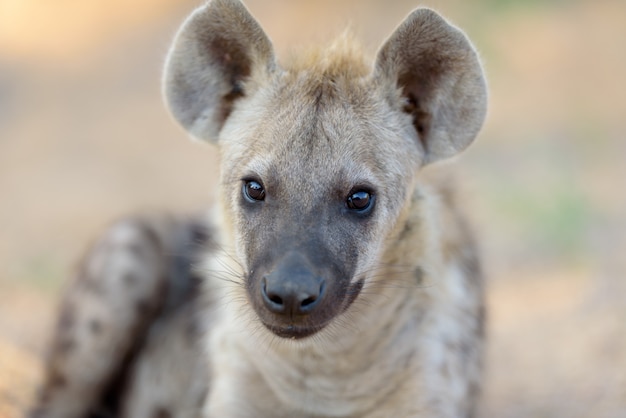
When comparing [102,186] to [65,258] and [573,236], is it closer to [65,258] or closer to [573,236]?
[65,258]

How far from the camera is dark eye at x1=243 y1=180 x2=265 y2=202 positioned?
2.70 metres

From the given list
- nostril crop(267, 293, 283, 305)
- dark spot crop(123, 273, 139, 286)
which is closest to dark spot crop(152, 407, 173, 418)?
dark spot crop(123, 273, 139, 286)

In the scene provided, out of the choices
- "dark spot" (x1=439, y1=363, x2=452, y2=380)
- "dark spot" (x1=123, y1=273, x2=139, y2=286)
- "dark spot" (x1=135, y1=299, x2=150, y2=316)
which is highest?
"dark spot" (x1=439, y1=363, x2=452, y2=380)

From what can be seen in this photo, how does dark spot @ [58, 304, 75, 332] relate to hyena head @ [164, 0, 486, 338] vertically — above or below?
below

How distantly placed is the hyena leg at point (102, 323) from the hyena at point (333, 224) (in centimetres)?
36

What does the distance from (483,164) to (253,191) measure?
5.37 m

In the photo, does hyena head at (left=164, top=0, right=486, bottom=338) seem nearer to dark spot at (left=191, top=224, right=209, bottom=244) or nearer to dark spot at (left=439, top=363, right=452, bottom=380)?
dark spot at (left=439, top=363, right=452, bottom=380)

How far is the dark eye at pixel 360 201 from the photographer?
2664 millimetres

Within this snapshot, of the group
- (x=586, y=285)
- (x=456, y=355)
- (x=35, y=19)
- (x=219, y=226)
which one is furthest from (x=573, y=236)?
(x=35, y=19)

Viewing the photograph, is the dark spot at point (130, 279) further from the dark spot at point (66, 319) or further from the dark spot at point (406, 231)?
the dark spot at point (406, 231)

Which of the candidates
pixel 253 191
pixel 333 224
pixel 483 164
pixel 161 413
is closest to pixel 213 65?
pixel 253 191

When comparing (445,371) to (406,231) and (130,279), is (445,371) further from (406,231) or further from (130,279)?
(130,279)

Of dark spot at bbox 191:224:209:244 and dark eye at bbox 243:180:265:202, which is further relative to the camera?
dark spot at bbox 191:224:209:244

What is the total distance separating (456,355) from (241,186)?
990 millimetres
